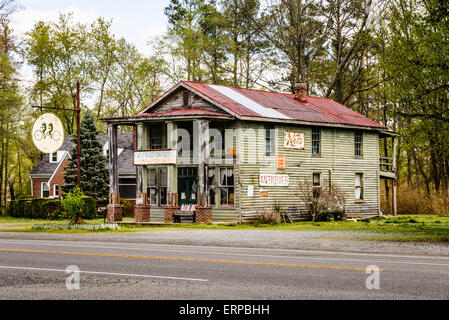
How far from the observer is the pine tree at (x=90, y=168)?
46.2 metres

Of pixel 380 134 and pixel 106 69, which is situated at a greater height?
pixel 106 69

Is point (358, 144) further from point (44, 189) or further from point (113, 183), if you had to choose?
point (44, 189)

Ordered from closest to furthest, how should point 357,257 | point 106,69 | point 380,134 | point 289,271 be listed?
point 289,271 → point 357,257 → point 380,134 → point 106,69

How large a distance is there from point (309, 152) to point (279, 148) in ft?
8.61

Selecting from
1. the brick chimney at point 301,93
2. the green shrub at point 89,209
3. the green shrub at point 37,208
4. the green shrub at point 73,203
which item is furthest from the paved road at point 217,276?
the green shrub at point 37,208

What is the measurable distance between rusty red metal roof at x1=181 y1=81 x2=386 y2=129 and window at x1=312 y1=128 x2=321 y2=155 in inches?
29.3

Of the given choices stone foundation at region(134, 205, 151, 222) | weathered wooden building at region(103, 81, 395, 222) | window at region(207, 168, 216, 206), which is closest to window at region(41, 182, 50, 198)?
weathered wooden building at region(103, 81, 395, 222)

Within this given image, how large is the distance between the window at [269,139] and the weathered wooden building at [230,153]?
0.05m

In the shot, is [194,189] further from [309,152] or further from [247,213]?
[309,152]

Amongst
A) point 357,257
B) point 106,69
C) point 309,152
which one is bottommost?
point 357,257

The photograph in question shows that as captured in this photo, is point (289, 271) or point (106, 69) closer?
point (289, 271)
